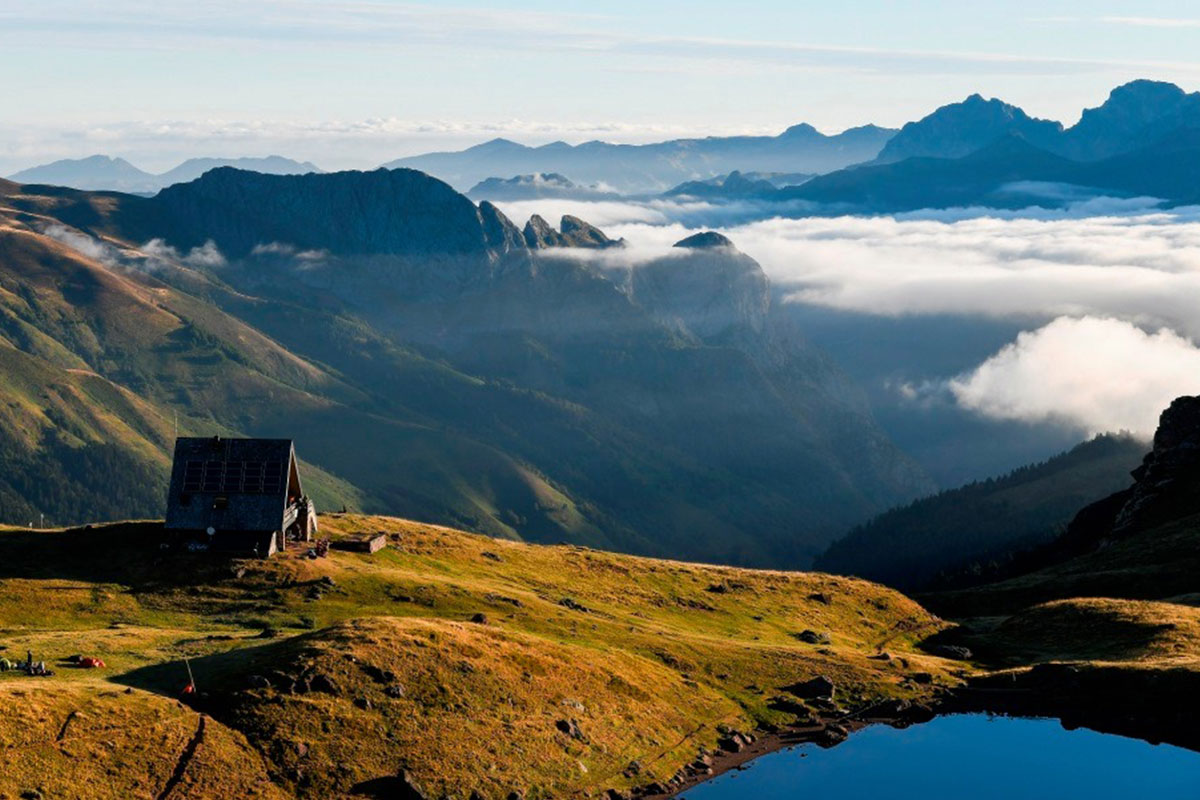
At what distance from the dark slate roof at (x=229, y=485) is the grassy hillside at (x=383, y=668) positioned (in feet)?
14.0

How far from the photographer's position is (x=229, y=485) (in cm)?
13600

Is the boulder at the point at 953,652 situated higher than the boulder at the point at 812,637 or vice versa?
the boulder at the point at 812,637

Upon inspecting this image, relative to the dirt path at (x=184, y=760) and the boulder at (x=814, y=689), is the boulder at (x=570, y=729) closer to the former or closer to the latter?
the dirt path at (x=184, y=760)

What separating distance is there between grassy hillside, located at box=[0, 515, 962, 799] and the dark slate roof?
4.27m

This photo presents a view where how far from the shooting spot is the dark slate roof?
134625 mm

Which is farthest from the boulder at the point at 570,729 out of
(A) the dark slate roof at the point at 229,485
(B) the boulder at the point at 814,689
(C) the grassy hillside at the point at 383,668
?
(A) the dark slate roof at the point at 229,485

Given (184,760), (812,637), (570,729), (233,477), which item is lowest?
(812,637)

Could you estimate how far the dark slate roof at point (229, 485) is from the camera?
135 metres

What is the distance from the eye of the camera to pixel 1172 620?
159000 millimetres

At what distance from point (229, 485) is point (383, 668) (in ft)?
125

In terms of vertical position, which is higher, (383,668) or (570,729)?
(383,668)

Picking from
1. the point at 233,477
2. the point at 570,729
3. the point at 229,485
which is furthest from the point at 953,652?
the point at 229,485

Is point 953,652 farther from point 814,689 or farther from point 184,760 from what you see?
point 184,760

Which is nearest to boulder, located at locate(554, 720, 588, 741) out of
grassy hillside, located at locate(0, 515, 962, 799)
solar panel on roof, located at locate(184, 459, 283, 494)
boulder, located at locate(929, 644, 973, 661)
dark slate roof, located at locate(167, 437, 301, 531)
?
grassy hillside, located at locate(0, 515, 962, 799)
